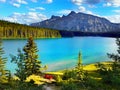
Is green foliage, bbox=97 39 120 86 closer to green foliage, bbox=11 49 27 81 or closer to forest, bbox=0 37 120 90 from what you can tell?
forest, bbox=0 37 120 90

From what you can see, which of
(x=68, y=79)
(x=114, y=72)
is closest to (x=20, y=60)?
(x=114, y=72)

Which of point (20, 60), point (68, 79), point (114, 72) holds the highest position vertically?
point (20, 60)

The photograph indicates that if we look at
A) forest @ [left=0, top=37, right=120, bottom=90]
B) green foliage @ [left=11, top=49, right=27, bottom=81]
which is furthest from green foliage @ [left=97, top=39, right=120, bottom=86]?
green foliage @ [left=11, top=49, right=27, bottom=81]

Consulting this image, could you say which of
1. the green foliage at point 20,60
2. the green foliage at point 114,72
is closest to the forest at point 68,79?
the green foliage at point 114,72

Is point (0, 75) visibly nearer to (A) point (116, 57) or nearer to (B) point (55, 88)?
(B) point (55, 88)

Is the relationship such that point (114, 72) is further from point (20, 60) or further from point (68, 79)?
point (20, 60)

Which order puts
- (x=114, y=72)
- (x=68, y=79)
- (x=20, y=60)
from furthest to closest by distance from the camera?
1. (x=68, y=79)
2. (x=114, y=72)
3. (x=20, y=60)

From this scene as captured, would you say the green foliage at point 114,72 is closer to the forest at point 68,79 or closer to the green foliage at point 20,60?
the forest at point 68,79

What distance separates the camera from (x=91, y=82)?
36188mm

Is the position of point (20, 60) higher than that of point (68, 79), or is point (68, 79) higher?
point (20, 60)

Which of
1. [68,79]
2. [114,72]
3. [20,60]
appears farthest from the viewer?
[68,79]

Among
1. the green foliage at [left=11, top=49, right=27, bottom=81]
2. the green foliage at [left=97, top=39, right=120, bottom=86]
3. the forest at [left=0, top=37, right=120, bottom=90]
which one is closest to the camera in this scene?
the green foliage at [left=11, top=49, right=27, bottom=81]

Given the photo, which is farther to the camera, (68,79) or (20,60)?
(68,79)

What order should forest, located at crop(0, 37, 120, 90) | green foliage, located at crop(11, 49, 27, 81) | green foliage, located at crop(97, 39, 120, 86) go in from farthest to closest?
forest, located at crop(0, 37, 120, 90) < green foliage, located at crop(97, 39, 120, 86) < green foliage, located at crop(11, 49, 27, 81)
